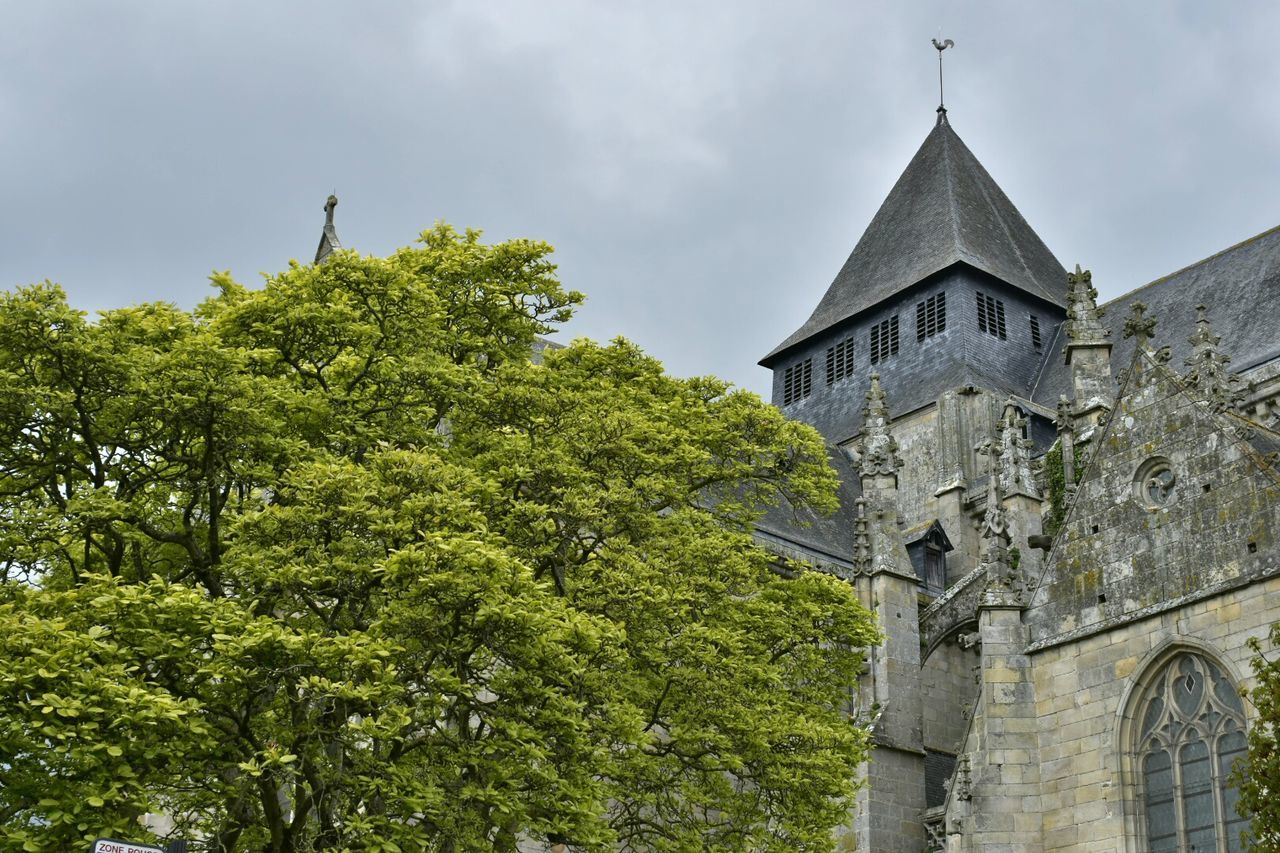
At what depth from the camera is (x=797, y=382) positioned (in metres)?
40.1

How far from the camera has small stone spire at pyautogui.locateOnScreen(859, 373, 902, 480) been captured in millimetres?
24016

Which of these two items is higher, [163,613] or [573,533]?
[573,533]

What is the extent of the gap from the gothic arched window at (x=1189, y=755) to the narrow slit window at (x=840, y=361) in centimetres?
2214

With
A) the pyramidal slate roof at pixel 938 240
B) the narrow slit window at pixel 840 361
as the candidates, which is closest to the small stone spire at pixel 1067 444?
the pyramidal slate roof at pixel 938 240

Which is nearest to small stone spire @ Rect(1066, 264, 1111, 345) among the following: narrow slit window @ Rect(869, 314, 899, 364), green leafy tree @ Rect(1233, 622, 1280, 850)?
narrow slit window @ Rect(869, 314, 899, 364)

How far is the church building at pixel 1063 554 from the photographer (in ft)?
53.7

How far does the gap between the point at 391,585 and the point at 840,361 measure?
2794cm

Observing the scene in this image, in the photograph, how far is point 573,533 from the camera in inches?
582

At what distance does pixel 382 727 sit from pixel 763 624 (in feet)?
19.6

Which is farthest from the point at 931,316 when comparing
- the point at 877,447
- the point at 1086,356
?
the point at 877,447

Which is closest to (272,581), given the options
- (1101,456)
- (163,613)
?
(163,613)

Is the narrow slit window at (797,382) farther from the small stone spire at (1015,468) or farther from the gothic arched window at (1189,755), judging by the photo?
the gothic arched window at (1189,755)

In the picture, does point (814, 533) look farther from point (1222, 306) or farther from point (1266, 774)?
point (1266, 774)

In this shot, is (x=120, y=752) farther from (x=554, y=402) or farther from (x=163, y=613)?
(x=554, y=402)
